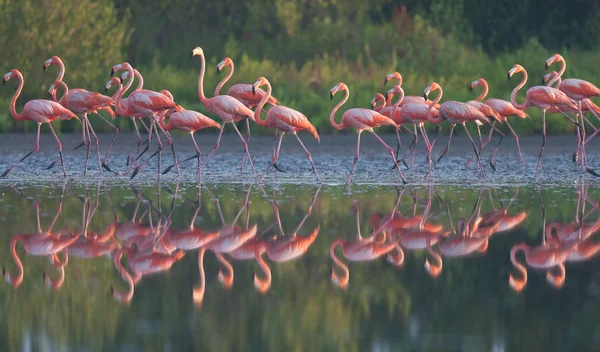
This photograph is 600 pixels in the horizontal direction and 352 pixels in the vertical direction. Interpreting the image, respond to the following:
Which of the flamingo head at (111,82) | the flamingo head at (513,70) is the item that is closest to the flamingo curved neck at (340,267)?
the flamingo head at (111,82)

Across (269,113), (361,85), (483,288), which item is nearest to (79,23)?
(361,85)

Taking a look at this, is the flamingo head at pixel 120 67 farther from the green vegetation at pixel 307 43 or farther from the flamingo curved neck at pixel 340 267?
the flamingo curved neck at pixel 340 267

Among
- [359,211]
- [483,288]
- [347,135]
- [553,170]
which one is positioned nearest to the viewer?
[483,288]

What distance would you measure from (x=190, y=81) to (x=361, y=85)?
3125 mm

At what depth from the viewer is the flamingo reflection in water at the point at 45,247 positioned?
6.60 metres

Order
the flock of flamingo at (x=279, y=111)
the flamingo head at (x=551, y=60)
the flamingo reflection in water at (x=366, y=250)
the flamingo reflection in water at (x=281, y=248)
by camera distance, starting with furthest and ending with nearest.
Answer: the flamingo head at (x=551, y=60) → the flock of flamingo at (x=279, y=111) → the flamingo reflection in water at (x=366, y=250) → the flamingo reflection in water at (x=281, y=248)

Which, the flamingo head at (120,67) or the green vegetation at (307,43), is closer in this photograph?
the flamingo head at (120,67)

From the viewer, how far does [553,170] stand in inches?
543

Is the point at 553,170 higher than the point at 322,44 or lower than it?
lower

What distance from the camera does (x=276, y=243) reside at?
7902 millimetres

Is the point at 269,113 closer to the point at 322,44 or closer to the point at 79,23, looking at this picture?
the point at 79,23

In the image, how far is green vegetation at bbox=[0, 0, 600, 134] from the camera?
19391 mm

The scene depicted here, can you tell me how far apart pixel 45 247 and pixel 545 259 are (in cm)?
338

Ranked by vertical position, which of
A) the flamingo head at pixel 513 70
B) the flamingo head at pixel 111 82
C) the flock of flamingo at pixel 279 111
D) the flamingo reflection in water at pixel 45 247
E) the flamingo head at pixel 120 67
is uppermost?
the flamingo head at pixel 513 70
